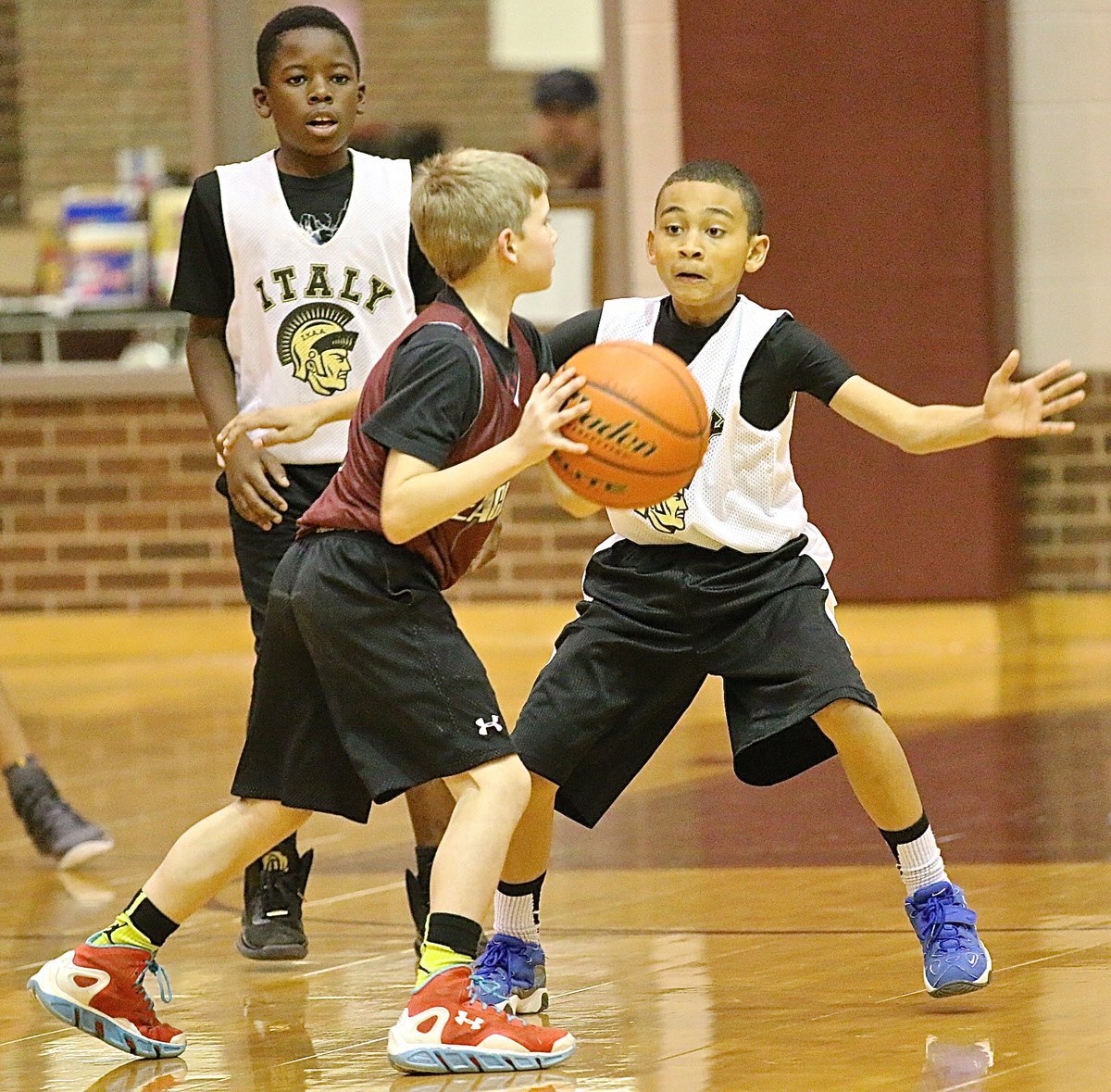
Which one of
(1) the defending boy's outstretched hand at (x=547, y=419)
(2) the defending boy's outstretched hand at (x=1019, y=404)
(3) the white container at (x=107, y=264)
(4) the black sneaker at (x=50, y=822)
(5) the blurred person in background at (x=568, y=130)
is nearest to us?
(1) the defending boy's outstretched hand at (x=547, y=419)

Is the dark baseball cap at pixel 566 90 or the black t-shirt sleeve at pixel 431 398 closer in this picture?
the black t-shirt sleeve at pixel 431 398

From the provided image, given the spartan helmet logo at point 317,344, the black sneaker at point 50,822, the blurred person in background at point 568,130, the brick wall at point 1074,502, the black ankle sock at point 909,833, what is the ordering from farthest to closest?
the blurred person in background at point 568,130, the brick wall at point 1074,502, the black sneaker at point 50,822, the spartan helmet logo at point 317,344, the black ankle sock at point 909,833

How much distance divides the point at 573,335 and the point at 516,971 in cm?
121

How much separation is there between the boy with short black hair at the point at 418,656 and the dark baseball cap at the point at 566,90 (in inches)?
236

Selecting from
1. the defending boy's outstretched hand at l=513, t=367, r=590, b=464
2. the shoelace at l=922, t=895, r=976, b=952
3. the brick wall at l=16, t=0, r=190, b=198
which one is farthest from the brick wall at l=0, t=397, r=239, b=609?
the defending boy's outstretched hand at l=513, t=367, r=590, b=464

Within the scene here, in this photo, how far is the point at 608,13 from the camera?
9734 millimetres

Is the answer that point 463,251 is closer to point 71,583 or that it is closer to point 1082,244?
point 1082,244

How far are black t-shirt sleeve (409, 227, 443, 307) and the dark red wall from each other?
4453 mm

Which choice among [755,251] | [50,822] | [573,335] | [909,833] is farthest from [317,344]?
[50,822]

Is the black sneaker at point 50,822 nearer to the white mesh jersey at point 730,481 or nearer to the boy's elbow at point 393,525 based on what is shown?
the white mesh jersey at point 730,481

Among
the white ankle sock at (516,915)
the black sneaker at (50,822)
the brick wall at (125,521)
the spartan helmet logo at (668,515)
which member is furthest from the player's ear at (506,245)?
the brick wall at (125,521)

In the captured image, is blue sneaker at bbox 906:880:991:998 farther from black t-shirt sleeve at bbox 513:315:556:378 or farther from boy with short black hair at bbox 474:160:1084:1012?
black t-shirt sleeve at bbox 513:315:556:378

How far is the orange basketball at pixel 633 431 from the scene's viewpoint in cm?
385

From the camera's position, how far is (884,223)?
9258 millimetres
